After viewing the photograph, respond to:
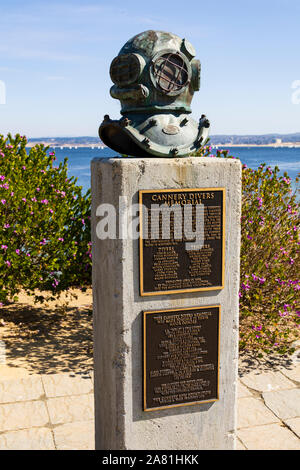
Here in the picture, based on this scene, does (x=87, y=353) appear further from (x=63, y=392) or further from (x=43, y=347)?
(x=63, y=392)

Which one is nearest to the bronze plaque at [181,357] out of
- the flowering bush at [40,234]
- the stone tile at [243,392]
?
the stone tile at [243,392]

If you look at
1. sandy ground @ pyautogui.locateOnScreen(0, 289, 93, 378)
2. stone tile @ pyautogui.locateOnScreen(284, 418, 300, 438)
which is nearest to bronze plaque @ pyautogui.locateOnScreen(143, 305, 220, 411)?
stone tile @ pyautogui.locateOnScreen(284, 418, 300, 438)

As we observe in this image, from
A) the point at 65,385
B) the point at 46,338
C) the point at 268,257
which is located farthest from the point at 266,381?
the point at 46,338

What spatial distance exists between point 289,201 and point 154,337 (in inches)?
159

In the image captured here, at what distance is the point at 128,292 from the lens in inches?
139

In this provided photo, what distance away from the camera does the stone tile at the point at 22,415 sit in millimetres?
4691

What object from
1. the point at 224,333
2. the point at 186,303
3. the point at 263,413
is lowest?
the point at 263,413

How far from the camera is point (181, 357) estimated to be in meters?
3.79

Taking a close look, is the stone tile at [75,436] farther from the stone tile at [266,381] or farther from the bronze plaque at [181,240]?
the stone tile at [266,381]

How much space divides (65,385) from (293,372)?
2.71 m

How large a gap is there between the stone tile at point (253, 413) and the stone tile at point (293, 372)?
72 centimetres

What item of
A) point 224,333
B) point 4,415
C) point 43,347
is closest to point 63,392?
point 4,415

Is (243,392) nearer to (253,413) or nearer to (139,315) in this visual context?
(253,413)

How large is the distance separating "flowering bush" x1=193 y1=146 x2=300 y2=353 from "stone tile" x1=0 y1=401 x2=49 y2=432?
251 centimetres
